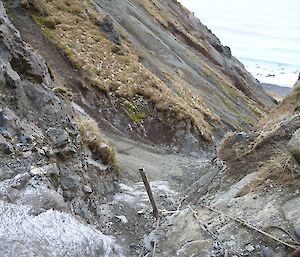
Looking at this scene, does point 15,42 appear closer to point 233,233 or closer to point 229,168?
point 229,168

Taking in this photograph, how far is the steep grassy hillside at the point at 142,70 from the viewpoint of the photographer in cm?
3038

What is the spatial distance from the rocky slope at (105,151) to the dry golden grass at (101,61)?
0.11m

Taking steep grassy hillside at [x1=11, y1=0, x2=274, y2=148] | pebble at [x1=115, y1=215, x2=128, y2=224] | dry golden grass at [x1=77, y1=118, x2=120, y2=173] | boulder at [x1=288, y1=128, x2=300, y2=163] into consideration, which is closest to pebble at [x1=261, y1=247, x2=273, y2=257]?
boulder at [x1=288, y1=128, x2=300, y2=163]

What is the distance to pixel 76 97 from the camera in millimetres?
26266

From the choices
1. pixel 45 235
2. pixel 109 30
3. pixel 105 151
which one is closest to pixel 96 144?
pixel 105 151

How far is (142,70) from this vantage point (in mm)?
34781

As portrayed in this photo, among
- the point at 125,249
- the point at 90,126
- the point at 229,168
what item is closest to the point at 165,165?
the point at 90,126

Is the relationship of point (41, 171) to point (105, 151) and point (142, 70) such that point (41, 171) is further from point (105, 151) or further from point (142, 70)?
point (142, 70)

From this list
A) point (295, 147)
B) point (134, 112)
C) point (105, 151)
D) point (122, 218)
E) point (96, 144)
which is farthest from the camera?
point (134, 112)

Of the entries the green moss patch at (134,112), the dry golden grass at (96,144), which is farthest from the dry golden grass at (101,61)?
the dry golden grass at (96,144)

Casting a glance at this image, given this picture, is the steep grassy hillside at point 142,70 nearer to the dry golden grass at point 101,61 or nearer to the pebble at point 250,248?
the dry golden grass at point 101,61

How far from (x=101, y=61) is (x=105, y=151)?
45.4 ft

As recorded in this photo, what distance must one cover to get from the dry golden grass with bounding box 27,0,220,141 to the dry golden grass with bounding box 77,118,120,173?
31.4 feet

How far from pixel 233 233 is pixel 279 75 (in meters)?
121
